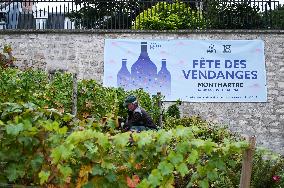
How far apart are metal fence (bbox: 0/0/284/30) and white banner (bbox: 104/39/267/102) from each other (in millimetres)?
749

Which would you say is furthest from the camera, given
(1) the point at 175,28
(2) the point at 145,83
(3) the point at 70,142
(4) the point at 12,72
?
(1) the point at 175,28

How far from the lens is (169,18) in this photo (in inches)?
634

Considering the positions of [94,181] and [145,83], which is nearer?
[94,181]

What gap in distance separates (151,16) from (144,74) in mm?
1910

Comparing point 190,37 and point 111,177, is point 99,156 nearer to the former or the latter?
point 111,177

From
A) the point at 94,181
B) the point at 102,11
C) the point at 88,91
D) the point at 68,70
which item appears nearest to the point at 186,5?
the point at 102,11

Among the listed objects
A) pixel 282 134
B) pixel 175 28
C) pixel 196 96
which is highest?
pixel 175 28

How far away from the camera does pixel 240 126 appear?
A: 49.5ft

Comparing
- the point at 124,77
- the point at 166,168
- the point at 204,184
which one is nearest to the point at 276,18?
the point at 124,77

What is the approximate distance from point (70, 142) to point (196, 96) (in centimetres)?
1146

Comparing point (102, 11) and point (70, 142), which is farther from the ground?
point (102, 11)

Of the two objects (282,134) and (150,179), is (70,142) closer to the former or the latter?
(150,179)

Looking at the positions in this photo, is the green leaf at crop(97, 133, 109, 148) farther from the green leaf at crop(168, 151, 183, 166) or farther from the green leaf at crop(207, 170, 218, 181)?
the green leaf at crop(207, 170, 218, 181)

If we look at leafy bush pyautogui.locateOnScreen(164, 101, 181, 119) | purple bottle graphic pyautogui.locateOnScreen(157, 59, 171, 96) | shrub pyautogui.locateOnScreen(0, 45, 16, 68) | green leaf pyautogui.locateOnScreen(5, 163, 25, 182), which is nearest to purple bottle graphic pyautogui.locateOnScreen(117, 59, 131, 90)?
purple bottle graphic pyautogui.locateOnScreen(157, 59, 171, 96)
